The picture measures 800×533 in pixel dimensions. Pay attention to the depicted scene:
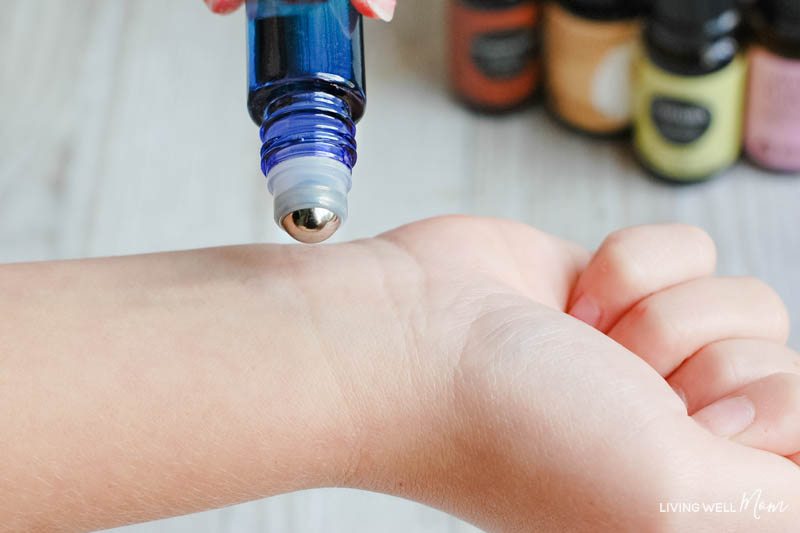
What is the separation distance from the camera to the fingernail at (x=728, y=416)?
0.56 meters

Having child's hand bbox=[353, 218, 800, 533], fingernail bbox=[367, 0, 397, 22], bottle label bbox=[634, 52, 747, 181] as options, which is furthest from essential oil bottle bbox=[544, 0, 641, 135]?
fingernail bbox=[367, 0, 397, 22]

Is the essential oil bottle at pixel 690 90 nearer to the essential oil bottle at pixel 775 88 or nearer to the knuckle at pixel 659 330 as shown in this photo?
the essential oil bottle at pixel 775 88

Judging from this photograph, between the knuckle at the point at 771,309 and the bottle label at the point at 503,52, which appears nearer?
the knuckle at the point at 771,309

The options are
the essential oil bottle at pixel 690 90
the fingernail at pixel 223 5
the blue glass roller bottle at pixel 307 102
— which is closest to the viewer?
the blue glass roller bottle at pixel 307 102

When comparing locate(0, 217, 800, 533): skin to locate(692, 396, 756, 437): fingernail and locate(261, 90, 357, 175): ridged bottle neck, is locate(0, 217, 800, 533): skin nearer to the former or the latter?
locate(692, 396, 756, 437): fingernail

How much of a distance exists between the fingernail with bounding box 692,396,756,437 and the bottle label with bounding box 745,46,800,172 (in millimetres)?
347

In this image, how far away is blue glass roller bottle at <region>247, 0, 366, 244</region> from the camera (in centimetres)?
A: 45

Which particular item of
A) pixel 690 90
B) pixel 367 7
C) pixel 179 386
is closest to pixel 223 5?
pixel 367 7

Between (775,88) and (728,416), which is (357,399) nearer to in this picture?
(728,416)

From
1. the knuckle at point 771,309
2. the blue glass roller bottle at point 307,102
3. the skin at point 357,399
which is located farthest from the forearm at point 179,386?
the knuckle at point 771,309

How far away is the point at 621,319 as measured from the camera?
0.65 metres

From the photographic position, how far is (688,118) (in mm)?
835

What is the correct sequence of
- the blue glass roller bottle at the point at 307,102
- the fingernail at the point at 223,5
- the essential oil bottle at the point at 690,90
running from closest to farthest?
the blue glass roller bottle at the point at 307,102 < the fingernail at the point at 223,5 < the essential oil bottle at the point at 690,90

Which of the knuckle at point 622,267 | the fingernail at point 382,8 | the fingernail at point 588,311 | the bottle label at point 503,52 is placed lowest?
the fingernail at point 588,311
